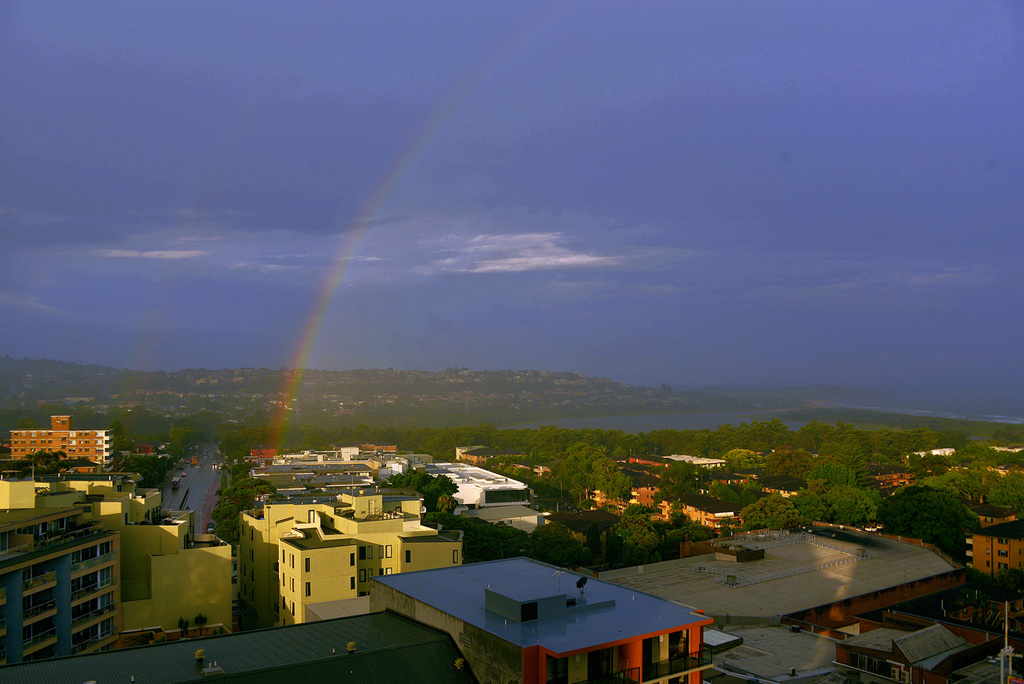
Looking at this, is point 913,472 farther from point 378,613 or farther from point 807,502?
point 378,613

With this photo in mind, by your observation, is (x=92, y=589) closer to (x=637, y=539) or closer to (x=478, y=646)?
(x=478, y=646)

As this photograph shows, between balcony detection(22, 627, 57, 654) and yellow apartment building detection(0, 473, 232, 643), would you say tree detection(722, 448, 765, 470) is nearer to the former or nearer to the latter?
yellow apartment building detection(0, 473, 232, 643)

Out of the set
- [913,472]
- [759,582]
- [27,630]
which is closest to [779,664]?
[759,582]

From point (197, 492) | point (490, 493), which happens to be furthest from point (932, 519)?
point (197, 492)

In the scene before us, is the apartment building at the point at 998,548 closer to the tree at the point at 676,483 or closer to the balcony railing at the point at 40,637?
the tree at the point at 676,483

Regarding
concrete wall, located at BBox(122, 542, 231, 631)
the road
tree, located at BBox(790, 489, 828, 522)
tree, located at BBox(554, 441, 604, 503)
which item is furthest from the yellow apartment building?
tree, located at BBox(554, 441, 604, 503)

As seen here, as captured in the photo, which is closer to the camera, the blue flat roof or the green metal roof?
the green metal roof
